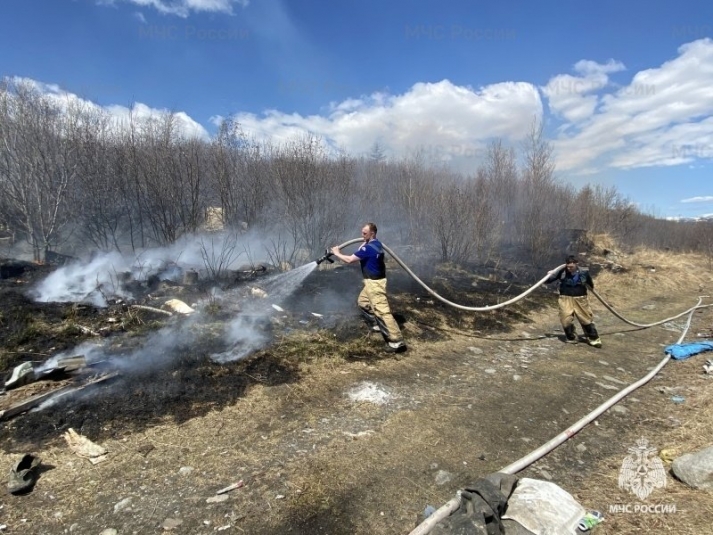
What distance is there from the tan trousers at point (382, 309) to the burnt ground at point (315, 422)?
0.29 metres

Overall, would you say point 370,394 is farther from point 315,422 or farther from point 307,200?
point 307,200

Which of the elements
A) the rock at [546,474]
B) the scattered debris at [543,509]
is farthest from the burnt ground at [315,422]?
the scattered debris at [543,509]

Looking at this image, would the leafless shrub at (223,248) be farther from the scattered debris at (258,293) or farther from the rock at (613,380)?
the rock at (613,380)

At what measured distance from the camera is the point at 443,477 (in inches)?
120

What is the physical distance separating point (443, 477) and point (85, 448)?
2.92 metres

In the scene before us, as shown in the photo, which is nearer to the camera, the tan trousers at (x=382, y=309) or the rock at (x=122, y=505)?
the rock at (x=122, y=505)

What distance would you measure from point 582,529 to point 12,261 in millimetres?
10408

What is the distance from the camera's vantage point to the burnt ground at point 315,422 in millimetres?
2639

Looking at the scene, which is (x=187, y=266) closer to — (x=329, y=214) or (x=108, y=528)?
(x=329, y=214)

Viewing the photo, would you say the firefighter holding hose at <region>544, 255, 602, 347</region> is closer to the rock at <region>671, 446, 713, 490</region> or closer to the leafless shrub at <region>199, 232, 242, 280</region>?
the rock at <region>671, 446, 713, 490</region>

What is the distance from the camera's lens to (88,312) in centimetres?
590

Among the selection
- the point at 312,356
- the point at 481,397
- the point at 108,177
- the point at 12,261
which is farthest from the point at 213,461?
the point at 108,177

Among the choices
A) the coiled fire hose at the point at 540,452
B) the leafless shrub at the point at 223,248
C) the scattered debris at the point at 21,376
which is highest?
the leafless shrub at the point at 223,248

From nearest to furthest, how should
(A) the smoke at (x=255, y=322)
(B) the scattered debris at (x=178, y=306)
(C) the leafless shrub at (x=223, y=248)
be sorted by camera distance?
1. (A) the smoke at (x=255, y=322)
2. (B) the scattered debris at (x=178, y=306)
3. (C) the leafless shrub at (x=223, y=248)
